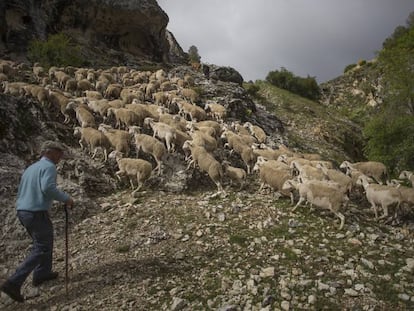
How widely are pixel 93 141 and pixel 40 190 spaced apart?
246 inches

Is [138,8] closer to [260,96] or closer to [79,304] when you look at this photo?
[260,96]

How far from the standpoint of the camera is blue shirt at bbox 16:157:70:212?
252 inches

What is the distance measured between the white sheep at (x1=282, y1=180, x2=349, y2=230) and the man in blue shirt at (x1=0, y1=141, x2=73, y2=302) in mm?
6045

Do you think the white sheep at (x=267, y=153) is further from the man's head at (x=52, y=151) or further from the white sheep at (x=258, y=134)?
the man's head at (x=52, y=151)

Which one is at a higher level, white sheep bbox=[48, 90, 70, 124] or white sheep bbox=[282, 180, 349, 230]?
white sheep bbox=[48, 90, 70, 124]

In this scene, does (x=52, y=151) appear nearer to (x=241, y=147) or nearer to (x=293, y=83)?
(x=241, y=147)

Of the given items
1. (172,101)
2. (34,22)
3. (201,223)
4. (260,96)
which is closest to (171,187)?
(201,223)

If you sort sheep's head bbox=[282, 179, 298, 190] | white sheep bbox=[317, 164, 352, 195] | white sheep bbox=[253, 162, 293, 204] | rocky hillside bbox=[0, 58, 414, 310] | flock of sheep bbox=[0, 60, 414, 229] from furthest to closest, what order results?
white sheep bbox=[317, 164, 352, 195]
white sheep bbox=[253, 162, 293, 204]
flock of sheep bbox=[0, 60, 414, 229]
sheep's head bbox=[282, 179, 298, 190]
rocky hillside bbox=[0, 58, 414, 310]

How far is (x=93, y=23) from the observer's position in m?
40.7

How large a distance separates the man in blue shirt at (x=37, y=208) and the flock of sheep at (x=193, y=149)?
450cm

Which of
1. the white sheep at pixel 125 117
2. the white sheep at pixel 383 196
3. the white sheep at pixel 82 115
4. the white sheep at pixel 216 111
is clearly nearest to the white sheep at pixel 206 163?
the white sheep at pixel 125 117

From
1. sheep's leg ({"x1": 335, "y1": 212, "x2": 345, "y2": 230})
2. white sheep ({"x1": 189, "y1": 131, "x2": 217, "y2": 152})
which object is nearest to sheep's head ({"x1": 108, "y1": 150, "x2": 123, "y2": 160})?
white sheep ({"x1": 189, "y1": 131, "x2": 217, "y2": 152})

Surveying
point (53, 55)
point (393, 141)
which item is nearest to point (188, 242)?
point (393, 141)

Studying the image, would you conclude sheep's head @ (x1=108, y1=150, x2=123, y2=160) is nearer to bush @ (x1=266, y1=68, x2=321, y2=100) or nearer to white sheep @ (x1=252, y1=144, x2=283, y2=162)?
white sheep @ (x1=252, y1=144, x2=283, y2=162)
